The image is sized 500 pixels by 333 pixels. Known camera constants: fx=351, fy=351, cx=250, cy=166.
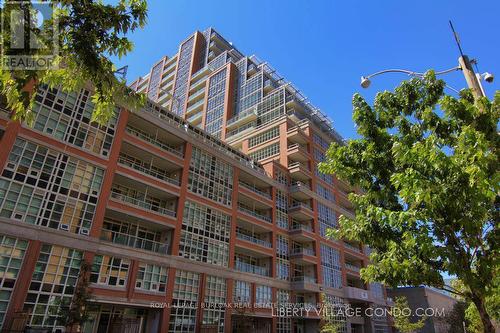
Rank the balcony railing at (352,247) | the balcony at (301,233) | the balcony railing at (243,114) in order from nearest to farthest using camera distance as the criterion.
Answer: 1. the balcony at (301,233)
2. the balcony railing at (352,247)
3. the balcony railing at (243,114)

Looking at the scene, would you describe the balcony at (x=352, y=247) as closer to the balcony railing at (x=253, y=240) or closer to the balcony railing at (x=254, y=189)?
the balcony railing at (x=254, y=189)

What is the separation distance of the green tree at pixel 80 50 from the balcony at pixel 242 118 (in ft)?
158

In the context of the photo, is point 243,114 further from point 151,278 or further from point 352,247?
point 151,278

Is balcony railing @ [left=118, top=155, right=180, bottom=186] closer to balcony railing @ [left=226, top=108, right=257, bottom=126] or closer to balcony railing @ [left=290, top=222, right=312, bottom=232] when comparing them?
balcony railing @ [left=290, top=222, right=312, bottom=232]

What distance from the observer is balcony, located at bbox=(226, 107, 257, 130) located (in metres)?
55.8

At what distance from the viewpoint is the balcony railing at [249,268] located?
1396 inches

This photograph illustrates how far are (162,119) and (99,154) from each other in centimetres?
788

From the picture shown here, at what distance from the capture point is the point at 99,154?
2672 centimetres

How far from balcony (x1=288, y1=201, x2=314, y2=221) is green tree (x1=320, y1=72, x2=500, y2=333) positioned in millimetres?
34634

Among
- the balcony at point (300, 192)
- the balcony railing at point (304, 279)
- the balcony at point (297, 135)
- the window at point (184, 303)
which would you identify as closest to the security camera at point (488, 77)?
the window at point (184, 303)

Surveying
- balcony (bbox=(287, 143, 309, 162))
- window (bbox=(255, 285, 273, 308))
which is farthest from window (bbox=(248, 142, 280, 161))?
window (bbox=(255, 285, 273, 308))

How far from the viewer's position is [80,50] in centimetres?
688

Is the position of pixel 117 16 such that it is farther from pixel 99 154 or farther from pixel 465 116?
pixel 99 154

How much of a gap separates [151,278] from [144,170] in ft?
29.9
